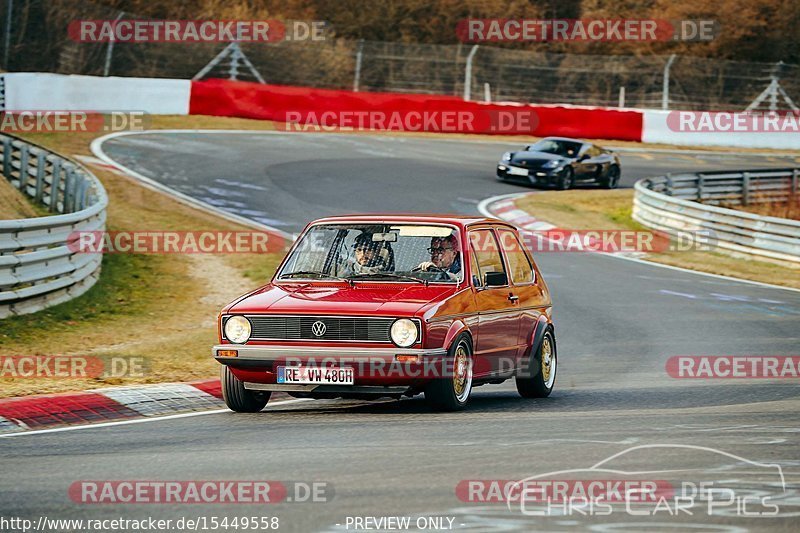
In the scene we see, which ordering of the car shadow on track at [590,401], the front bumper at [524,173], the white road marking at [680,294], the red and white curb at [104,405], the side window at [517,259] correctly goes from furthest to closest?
the front bumper at [524,173], the white road marking at [680,294], the side window at [517,259], the car shadow on track at [590,401], the red and white curb at [104,405]

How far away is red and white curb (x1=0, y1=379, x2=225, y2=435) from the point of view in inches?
358

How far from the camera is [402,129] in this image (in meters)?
41.6

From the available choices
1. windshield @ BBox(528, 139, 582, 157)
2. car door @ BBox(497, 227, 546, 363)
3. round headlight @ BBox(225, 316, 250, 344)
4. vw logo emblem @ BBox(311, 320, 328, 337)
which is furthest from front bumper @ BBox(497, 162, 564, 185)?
vw logo emblem @ BBox(311, 320, 328, 337)

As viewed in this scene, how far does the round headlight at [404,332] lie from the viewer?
30.1 feet

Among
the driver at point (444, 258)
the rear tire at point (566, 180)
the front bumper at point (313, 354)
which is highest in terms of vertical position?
the driver at point (444, 258)

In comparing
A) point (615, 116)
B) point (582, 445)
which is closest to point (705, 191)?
point (615, 116)

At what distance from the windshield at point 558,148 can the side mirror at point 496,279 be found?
22.1 metres

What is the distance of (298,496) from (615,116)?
1460 inches

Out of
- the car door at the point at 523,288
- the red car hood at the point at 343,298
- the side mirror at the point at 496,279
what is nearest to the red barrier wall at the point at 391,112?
the car door at the point at 523,288

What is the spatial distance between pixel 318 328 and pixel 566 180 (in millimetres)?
23444

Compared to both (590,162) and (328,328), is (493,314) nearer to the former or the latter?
(328,328)

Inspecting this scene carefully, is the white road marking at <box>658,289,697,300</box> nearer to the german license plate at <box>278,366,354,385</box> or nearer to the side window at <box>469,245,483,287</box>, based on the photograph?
the side window at <box>469,245,483,287</box>

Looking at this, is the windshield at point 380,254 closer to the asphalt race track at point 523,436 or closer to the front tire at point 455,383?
the front tire at point 455,383

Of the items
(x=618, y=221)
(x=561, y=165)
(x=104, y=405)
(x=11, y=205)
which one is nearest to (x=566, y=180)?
(x=561, y=165)
